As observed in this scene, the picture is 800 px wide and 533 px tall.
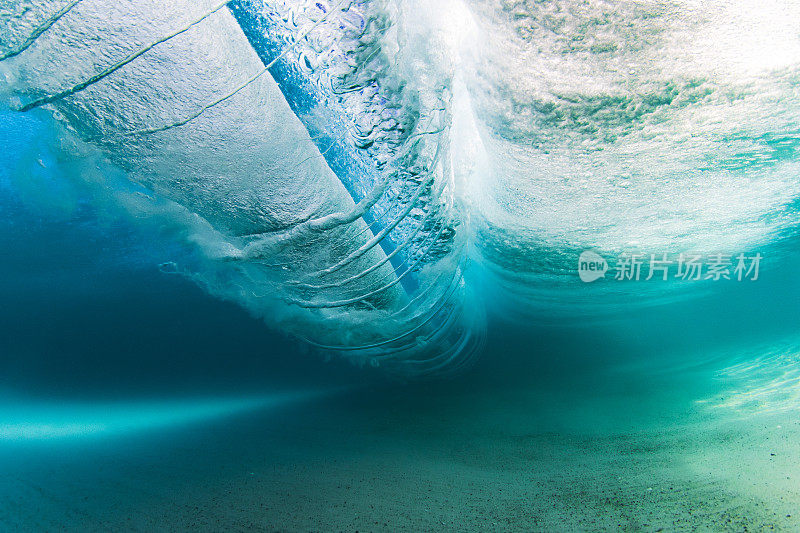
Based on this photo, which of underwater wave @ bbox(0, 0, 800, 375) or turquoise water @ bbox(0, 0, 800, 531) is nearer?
underwater wave @ bbox(0, 0, 800, 375)

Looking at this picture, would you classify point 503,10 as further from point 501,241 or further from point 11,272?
point 11,272

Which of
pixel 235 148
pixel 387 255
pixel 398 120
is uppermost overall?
pixel 387 255

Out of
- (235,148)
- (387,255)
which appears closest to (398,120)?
(235,148)

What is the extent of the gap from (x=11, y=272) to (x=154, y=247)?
1413 millimetres

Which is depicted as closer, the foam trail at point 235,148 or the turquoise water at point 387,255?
the foam trail at point 235,148

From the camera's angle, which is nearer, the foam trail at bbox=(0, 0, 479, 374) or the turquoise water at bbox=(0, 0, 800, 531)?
the foam trail at bbox=(0, 0, 479, 374)

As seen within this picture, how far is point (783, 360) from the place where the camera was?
4.80m

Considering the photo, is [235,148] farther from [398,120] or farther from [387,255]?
[387,255]

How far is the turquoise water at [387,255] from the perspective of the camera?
1.65 meters

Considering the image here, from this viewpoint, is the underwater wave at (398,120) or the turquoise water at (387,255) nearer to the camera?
the underwater wave at (398,120)

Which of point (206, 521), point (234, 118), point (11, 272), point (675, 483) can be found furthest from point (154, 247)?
point (675, 483)

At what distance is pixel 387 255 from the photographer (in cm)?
347

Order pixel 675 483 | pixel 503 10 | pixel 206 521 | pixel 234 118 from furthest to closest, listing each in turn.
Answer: pixel 675 483 → pixel 206 521 → pixel 234 118 → pixel 503 10

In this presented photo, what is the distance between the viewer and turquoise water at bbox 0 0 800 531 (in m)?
1.65
